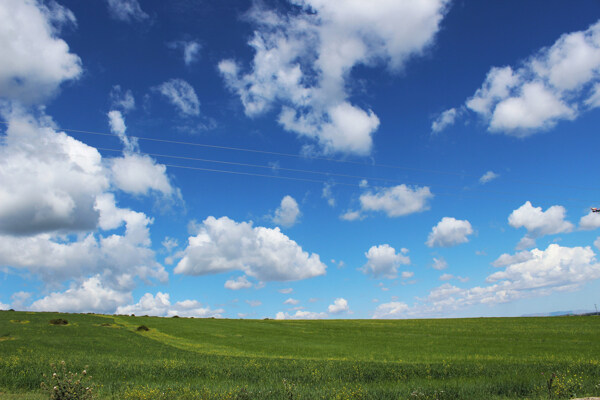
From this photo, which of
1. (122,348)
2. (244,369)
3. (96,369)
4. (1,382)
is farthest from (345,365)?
(122,348)

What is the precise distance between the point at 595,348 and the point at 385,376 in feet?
100

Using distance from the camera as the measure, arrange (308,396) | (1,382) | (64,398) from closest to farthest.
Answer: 1. (64,398)
2. (308,396)
3. (1,382)

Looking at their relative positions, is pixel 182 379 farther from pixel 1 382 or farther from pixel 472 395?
pixel 472 395

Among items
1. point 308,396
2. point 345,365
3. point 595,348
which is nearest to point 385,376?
point 345,365

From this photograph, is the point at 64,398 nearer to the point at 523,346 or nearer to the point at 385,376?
the point at 385,376

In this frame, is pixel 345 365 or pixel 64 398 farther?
pixel 345 365

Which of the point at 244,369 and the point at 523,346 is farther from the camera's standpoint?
the point at 523,346

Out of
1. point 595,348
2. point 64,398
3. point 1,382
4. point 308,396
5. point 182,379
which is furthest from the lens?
point 595,348

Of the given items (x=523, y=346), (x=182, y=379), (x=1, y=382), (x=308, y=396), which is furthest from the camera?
(x=523, y=346)

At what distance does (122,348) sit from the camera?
40531 millimetres

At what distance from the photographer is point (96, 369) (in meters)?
25.2

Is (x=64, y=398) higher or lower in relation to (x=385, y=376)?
higher

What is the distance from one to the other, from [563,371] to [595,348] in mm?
21003

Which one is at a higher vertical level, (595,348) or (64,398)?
(64,398)
